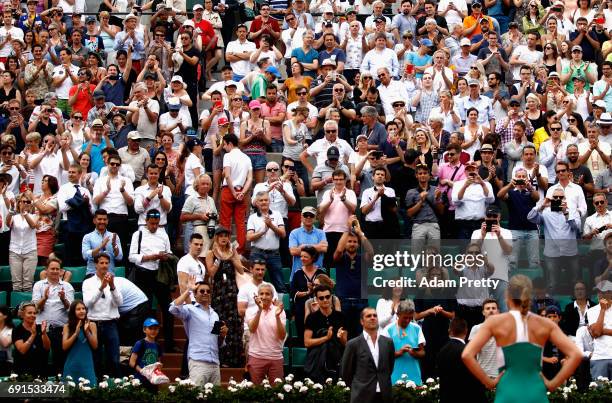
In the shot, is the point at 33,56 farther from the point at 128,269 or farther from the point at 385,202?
the point at 385,202

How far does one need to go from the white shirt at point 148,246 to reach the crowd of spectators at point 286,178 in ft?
0.16

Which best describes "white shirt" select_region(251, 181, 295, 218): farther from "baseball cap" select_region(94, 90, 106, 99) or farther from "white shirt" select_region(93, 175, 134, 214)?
"baseball cap" select_region(94, 90, 106, 99)

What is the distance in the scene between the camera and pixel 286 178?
65.6ft

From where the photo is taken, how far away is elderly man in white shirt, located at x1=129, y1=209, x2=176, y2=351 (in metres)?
18.7

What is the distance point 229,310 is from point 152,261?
1.51 metres

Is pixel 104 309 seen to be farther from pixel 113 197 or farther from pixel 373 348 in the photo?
pixel 373 348

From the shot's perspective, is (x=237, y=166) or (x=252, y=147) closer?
(x=237, y=166)

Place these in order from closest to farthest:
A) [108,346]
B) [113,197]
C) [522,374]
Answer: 1. [522,374]
2. [108,346]
3. [113,197]

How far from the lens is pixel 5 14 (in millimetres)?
24984

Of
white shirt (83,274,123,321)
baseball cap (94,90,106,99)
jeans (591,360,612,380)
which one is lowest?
jeans (591,360,612,380)

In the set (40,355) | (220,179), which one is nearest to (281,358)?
(40,355)

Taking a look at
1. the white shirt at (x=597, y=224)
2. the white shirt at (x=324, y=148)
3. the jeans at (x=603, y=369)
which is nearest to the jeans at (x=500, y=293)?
the jeans at (x=603, y=369)

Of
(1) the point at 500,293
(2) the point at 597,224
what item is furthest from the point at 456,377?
(2) the point at 597,224

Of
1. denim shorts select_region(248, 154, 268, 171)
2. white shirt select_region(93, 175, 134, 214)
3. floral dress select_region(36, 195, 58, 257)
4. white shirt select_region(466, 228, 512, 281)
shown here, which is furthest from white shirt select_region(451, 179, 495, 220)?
floral dress select_region(36, 195, 58, 257)
